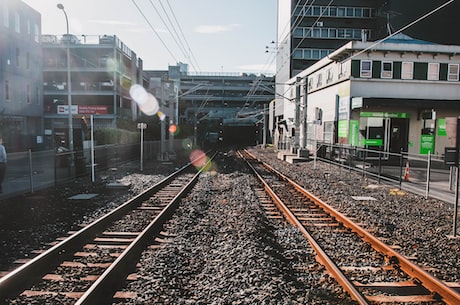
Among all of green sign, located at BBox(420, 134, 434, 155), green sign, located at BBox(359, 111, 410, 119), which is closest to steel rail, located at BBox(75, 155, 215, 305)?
green sign, located at BBox(359, 111, 410, 119)

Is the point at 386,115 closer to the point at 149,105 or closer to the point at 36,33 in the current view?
the point at 36,33

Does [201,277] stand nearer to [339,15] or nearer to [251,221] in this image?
[251,221]

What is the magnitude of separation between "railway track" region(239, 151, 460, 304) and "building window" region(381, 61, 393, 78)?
22.6 meters

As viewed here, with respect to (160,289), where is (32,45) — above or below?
above

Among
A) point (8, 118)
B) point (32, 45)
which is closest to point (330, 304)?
point (8, 118)

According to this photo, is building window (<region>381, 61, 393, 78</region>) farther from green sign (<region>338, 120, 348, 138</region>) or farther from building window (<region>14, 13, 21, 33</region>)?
building window (<region>14, 13, 21, 33</region>)

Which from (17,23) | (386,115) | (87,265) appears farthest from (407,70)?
(17,23)

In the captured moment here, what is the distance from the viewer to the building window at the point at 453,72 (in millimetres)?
28984

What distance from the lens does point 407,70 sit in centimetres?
2903

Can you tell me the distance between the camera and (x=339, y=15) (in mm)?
70938

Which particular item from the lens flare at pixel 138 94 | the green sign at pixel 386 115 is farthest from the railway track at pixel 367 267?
the lens flare at pixel 138 94

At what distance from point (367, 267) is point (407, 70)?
87.9ft

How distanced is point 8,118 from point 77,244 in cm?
3485

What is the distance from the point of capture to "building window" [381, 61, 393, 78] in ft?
95.1
